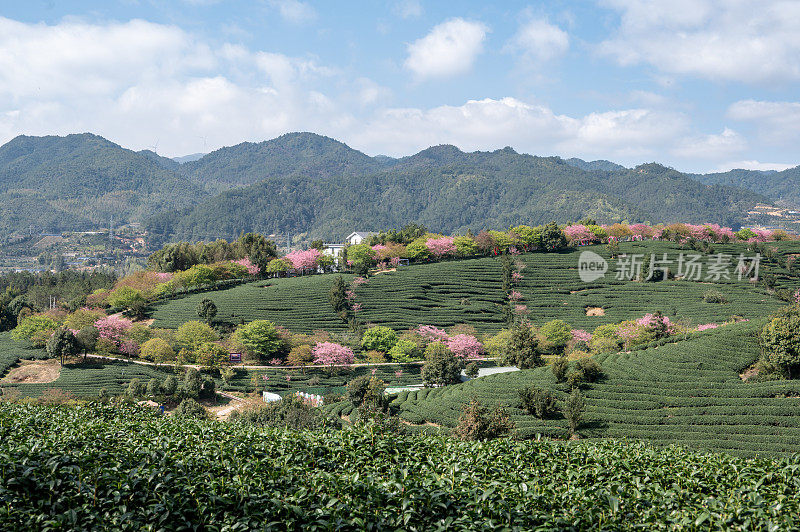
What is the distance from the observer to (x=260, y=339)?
49344mm

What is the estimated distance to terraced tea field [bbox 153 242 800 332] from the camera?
5906 centimetres

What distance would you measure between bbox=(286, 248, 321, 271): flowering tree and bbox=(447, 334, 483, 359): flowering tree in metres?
35.6

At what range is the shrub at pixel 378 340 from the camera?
52.5 m

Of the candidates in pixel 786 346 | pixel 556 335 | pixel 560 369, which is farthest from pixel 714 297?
pixel 560 369

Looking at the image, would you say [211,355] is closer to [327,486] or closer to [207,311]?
[207,311]

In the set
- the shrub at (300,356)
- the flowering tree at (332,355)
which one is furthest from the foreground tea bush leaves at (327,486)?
the flowering tree at (332,355)

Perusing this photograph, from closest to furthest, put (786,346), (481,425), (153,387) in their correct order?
(481,425)
(786,346)
(153,387)

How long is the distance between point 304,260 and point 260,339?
3341 cm

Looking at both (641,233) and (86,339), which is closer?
(86,339)

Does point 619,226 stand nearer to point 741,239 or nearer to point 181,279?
point 741,239

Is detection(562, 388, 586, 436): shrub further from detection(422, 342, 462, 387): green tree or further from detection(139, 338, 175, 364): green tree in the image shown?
detection(139, 338, 175, 364): green tree

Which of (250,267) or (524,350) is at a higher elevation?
(250,267)

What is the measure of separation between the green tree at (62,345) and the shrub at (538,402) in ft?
140

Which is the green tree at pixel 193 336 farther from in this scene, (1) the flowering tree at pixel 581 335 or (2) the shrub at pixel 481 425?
(1) the flowering tree at pixel 581 335
